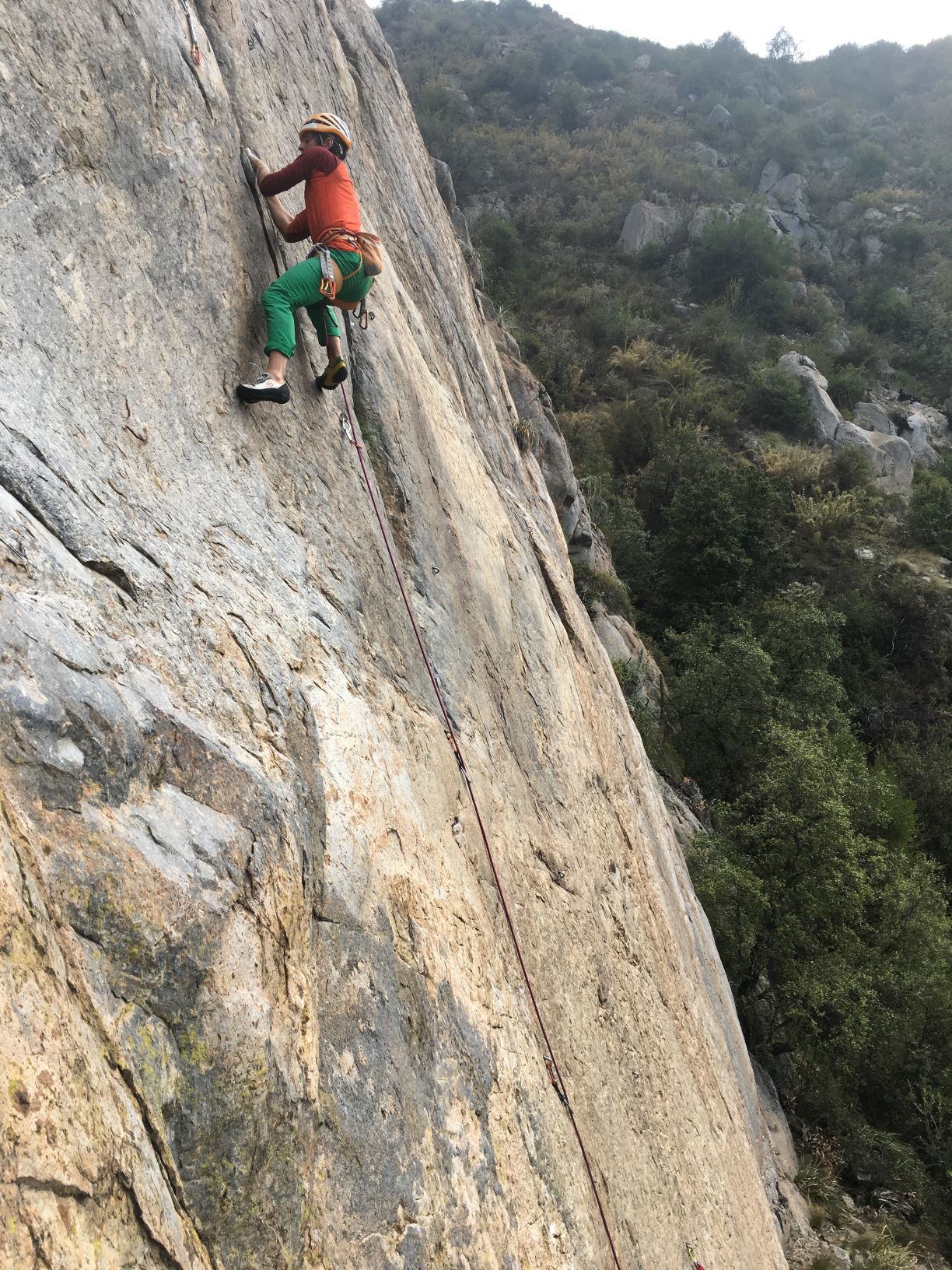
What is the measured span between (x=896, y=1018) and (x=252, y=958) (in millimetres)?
13324

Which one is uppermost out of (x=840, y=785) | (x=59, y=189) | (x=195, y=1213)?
(x=59, y=189)

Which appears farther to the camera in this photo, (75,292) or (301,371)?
(301,371)

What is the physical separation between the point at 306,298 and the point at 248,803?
9.83 ft

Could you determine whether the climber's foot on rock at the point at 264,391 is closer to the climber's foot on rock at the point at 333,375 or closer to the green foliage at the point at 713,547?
the climber's foot on rock at the point at 333,375

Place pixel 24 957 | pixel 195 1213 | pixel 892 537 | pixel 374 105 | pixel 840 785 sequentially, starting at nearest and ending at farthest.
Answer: pixel 24 957 < pixel 195 1213 < pixel 374 105 < pixel 840 785 < pixel 892 537

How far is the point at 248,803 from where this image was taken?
2617 mm

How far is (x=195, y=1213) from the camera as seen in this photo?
6.81ft

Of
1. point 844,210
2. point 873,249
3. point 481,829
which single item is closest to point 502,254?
point 873,249

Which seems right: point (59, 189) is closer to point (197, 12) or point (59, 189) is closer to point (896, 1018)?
point (197, 12)

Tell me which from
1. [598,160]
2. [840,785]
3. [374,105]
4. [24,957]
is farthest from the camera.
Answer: [598,160]

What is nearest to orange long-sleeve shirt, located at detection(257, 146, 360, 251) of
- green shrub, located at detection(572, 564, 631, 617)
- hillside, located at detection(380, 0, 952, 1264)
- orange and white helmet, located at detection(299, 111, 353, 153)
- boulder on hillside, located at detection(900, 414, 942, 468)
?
orange and white helmet, located at detection(299, 111, 353, 153)

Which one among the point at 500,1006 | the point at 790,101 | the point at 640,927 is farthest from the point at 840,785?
the point at 790,101

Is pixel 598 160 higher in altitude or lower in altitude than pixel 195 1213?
higher

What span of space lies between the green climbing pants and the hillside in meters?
10.4
